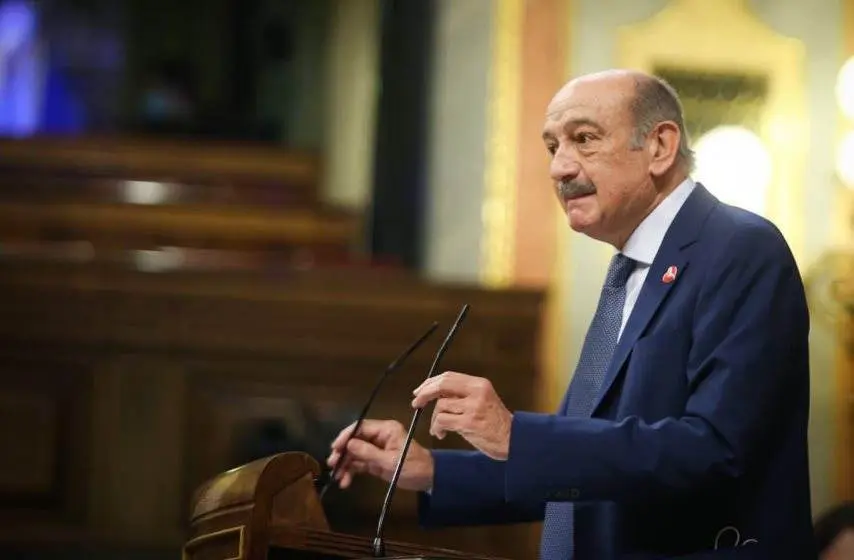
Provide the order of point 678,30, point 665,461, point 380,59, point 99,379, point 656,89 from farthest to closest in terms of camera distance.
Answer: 1. point 380,59
2. point 678,30
3. point 99,379
4. point 656,89
5. point 665,461

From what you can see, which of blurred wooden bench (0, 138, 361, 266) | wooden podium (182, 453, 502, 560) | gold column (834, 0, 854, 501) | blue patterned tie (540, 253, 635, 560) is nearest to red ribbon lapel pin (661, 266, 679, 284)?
blue patterned tie (540, 253, 635, 560)

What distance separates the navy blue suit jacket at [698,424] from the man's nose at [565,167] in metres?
0.14

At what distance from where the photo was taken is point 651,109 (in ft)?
6.17

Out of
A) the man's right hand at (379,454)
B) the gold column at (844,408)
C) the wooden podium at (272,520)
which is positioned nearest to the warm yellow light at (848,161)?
the gold column at (844,408)

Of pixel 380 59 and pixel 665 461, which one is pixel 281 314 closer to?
pixel 380 59

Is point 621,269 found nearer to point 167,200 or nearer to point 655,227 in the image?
point 655,227

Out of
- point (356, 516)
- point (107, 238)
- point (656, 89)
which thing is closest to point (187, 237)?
point (107, 238)

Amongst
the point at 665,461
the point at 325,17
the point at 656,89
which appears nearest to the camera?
the point at 665,461

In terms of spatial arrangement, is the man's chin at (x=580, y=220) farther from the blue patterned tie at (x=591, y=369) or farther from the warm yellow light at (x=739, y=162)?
the warm yellow light at (x=739, y=162)

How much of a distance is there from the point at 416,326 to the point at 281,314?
1.26 feet

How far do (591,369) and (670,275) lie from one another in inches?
7.7

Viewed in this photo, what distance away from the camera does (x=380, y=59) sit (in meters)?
5.82

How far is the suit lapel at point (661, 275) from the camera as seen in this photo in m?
1.79

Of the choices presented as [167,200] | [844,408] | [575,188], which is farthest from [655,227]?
[167,200]
